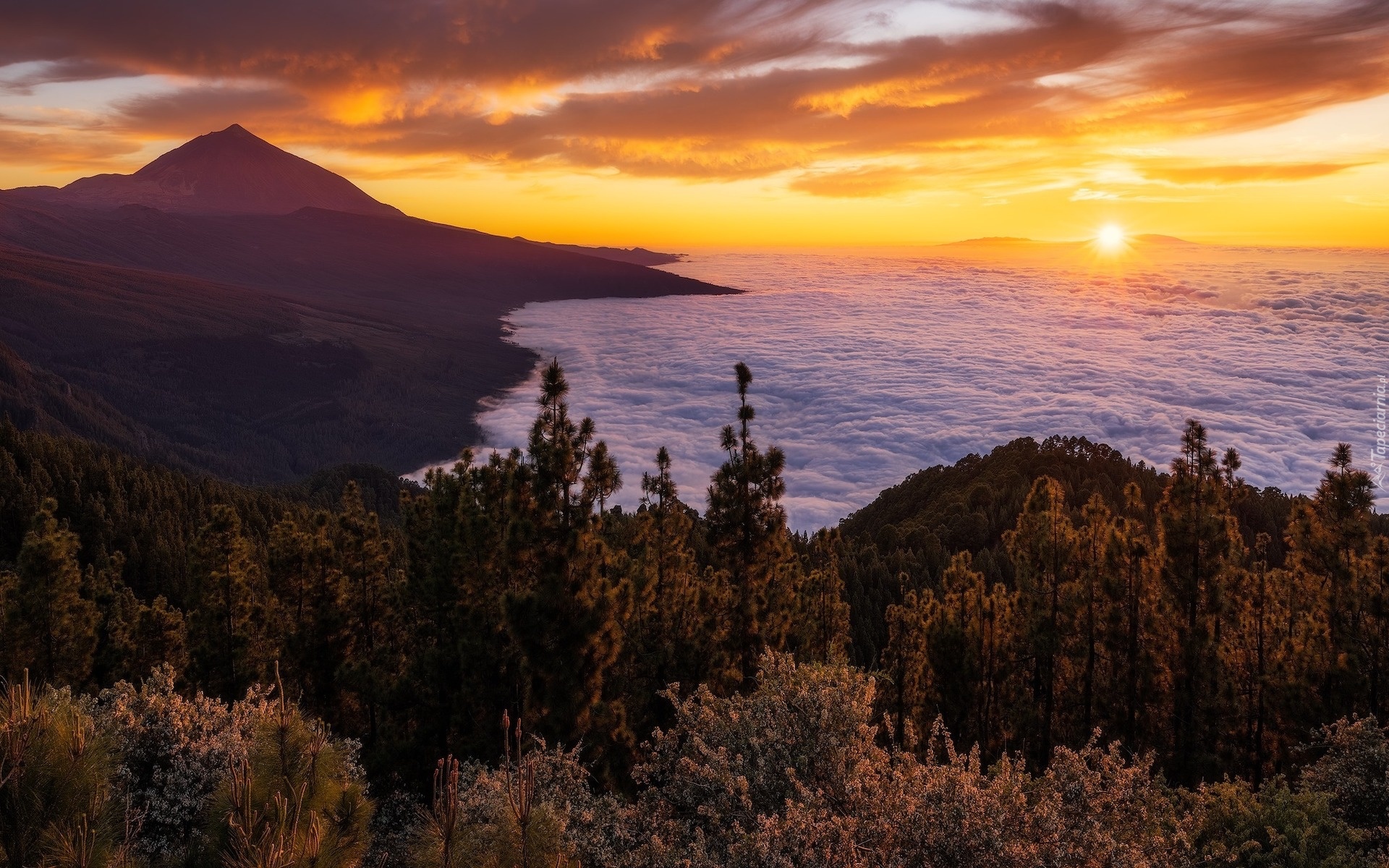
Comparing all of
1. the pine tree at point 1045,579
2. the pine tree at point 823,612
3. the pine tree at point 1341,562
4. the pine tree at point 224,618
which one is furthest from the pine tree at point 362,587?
the pine tree at point 1341,562

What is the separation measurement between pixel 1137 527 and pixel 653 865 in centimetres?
2300

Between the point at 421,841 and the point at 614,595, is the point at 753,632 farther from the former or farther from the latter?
the point at 421,841

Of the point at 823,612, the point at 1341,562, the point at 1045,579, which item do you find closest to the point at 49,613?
the point at 823,612

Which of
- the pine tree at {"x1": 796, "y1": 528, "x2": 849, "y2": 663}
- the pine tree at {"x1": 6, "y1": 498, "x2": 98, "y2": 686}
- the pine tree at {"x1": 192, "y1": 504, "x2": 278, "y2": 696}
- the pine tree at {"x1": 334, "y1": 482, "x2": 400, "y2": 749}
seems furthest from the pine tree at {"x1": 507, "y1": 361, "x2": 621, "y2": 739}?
the pine tree at {"x1": 6, "y1": 498, "x2": 98, "y2": 686}

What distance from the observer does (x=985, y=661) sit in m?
30.2

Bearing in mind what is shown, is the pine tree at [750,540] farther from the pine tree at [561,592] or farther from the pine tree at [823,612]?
the pine tree at [561,592]

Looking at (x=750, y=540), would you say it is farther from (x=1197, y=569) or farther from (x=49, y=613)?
(x=49, y=613)

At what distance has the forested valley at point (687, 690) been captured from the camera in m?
10.9

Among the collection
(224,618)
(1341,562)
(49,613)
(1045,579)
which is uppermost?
(1341,562)

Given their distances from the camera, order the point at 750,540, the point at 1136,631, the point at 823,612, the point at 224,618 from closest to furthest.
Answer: the point at 750,540 < the point at 1136,631 < the point at 224,618 < the point at 823,612

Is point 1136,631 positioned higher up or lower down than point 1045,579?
lower down

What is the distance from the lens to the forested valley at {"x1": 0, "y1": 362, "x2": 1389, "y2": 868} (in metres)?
10.9

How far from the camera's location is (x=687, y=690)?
2517cm

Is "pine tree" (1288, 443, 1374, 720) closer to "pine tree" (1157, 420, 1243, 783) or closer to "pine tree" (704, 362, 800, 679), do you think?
"pine tree" (1157, 420, 1243, 783)
